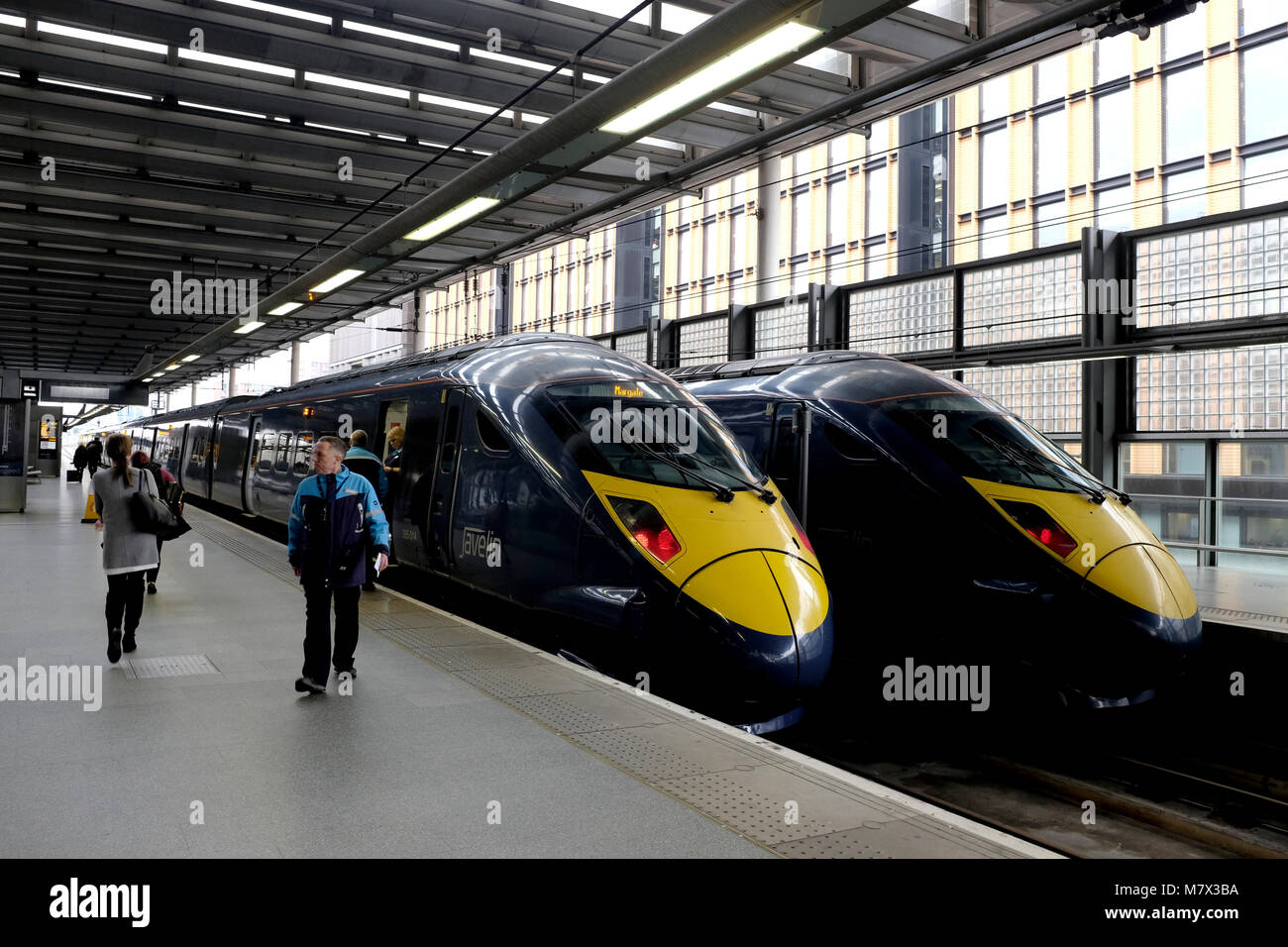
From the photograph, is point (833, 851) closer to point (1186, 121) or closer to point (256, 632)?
point (256, 632)

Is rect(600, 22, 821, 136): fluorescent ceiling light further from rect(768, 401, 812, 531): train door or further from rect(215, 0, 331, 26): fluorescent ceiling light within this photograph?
rect(215, 0, 331, 26): fluorescent ceiling light

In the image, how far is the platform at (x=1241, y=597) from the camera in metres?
8.82

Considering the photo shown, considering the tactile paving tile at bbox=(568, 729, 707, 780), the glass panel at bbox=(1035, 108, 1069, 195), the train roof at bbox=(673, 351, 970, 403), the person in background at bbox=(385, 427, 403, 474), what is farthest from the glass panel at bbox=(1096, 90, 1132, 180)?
the tactile paving tile at bbox=(568, 729, 707, 780)

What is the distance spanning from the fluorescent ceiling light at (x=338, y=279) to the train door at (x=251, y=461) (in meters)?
3.01

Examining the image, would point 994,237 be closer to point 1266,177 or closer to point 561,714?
point 1266,177

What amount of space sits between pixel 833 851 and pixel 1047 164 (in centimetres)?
2468

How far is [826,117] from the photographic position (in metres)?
10.3

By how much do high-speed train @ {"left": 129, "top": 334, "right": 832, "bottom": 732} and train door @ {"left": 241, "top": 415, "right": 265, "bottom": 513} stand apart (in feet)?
→ 26.0

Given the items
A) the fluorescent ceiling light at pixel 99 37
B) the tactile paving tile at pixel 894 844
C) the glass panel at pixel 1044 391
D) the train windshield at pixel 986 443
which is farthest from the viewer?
the glass panel at pixel 1044 391

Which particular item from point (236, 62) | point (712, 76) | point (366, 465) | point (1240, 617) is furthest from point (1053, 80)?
point (366, 465)

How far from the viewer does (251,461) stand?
1730 cm

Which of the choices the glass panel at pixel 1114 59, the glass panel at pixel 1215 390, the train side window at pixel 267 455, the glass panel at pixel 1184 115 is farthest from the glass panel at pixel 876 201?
the train side window at pixel 267 455

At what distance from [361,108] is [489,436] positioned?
5.43 metres

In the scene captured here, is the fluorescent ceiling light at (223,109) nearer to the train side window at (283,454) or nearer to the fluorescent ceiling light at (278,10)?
the fluorescent ceiling light at (278,10)
